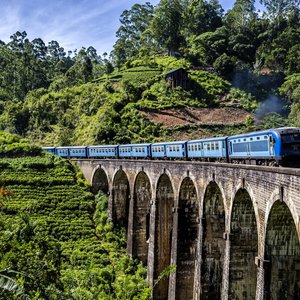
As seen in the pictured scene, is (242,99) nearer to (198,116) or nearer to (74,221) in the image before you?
(198,116)

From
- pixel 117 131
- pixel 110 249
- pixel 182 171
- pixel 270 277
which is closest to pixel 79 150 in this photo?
pixel 117 131

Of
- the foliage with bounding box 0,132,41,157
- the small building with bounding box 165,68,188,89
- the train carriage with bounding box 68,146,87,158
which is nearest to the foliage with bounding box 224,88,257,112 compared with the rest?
the small building with bounding box 165,68,188,89

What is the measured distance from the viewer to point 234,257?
610 inches

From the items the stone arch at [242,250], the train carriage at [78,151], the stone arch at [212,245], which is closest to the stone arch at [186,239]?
the stone arch at [212,245]

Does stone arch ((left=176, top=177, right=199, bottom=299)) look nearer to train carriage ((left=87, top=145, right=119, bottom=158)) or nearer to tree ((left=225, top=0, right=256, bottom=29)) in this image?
train carriage ((left=87, top=145, right=119, bottom=158))

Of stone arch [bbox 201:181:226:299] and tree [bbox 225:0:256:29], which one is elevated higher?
tree [bbox 225:0:256:29]

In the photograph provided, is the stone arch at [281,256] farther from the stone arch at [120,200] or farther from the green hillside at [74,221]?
the stone arch at [120,200]

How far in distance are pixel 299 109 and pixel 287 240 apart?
4109cm

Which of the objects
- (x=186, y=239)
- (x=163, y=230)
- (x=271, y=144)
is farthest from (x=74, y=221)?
(x=271, y=144)

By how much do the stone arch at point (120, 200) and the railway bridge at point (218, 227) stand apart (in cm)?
36

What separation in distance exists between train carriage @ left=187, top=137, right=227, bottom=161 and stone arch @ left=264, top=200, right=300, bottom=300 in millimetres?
8037

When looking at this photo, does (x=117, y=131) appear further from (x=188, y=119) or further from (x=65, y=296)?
(x=65, y=296)

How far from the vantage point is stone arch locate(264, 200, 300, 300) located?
12680 millimetres

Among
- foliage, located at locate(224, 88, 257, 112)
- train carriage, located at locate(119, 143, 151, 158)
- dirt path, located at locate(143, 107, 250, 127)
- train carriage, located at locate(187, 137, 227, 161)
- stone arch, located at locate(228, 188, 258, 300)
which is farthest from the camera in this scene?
foliage, located at locate(224, 88, 257, 112)
